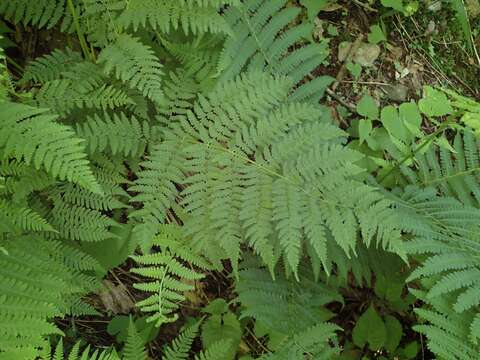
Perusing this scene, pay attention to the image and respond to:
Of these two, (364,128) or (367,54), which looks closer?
(364,128)

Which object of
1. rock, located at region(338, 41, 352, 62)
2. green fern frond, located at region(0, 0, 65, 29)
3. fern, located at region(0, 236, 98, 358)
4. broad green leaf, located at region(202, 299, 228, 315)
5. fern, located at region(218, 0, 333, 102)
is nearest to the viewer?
fern, located at region(0, 236, 98, 358)

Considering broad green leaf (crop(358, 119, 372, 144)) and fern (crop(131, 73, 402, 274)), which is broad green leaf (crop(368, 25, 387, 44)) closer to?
broad green leaf (crop(358, 119, 372, 144))

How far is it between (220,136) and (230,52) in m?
0.58

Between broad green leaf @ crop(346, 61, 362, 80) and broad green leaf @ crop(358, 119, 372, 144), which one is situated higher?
broad green leaf @ crop(346, 61, 362, 80)

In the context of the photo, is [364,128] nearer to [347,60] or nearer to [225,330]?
[347,60]

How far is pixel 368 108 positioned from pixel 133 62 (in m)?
1.75

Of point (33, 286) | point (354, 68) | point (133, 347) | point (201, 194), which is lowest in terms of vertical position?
point (133, 347)

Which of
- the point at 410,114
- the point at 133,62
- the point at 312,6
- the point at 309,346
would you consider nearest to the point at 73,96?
the point at 133,62

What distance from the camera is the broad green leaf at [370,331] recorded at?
3137 millimetres

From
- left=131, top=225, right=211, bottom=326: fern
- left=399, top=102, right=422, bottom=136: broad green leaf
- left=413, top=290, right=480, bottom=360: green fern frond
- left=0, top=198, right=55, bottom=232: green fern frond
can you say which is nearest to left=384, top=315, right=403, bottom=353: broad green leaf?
left=413, top=290, right=480, bottom=360: green fern frond

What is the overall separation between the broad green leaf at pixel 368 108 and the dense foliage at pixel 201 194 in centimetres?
41

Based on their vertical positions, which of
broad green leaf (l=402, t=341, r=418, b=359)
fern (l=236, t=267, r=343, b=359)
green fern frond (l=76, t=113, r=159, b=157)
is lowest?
broad green leaf (l=402, t=341, r=418, b=359)

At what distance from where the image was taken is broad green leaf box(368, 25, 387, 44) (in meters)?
3.61

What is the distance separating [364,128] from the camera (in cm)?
330
